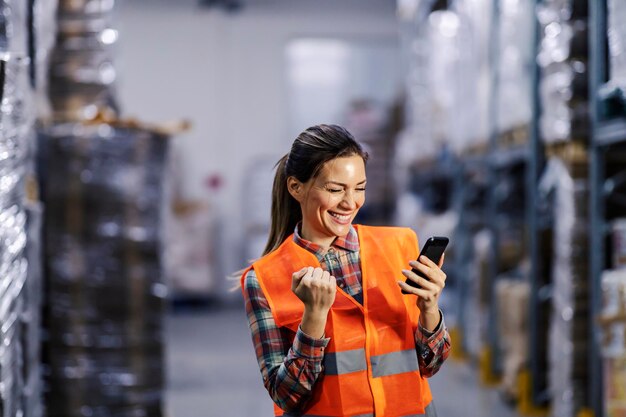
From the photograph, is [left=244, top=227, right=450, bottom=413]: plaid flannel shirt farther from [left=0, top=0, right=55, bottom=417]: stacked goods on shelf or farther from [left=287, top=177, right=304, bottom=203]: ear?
[left=0, top=0, right=55, bottom=417]: stacked goods on shelf

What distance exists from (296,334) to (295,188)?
0.25 meters

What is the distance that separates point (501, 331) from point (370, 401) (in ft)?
14.9

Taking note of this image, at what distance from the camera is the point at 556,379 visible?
4.37 metres

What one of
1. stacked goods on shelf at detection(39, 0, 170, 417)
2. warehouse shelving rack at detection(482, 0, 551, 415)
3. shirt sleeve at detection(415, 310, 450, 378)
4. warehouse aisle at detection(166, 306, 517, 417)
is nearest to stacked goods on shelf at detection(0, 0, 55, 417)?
stacked goods on shelf at detection(39, 0, 170, 417)

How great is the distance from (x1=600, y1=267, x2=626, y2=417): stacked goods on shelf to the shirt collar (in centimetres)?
217

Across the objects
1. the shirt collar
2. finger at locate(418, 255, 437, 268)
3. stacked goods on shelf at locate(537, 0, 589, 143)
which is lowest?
finger at locate(418, 255, 437, 268)

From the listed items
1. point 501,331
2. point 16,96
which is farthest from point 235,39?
point 16,96

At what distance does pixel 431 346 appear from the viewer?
141 cm

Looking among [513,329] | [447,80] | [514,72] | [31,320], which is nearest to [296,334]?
[31,320]

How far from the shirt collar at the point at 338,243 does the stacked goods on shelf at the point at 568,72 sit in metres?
2.97

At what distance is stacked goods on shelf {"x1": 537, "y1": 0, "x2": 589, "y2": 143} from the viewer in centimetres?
412

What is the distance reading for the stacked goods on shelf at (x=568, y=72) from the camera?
412 centimetres

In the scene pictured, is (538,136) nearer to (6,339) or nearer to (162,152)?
(162,152)

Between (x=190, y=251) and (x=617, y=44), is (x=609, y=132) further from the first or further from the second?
(x=190, y=251)
